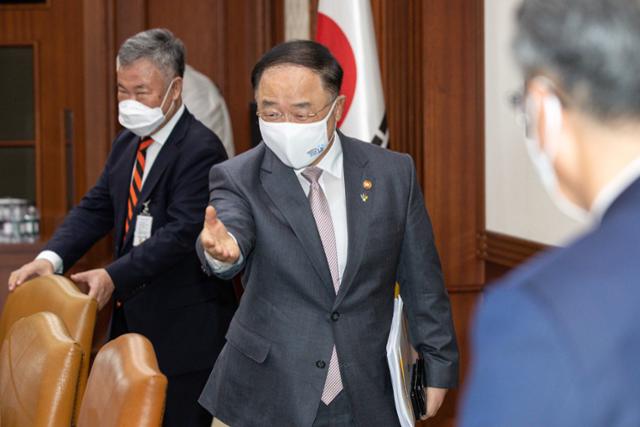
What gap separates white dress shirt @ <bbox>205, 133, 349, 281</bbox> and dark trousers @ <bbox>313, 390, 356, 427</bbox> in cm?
29

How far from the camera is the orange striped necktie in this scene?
3442 mm

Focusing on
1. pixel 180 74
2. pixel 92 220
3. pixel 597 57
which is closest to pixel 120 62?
pixel 180 74

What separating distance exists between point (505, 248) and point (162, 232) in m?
1.18

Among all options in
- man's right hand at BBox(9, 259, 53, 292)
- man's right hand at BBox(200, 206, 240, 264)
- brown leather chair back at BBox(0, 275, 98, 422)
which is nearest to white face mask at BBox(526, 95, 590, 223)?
man's right hand at BBox(200, 206, 240, 264)

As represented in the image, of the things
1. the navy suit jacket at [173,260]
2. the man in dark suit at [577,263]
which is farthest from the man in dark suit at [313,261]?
the man in dark suit at [577,263]

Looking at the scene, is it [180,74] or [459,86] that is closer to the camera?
[180,74]

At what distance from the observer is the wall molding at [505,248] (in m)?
3.44

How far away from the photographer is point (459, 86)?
398 centimetres

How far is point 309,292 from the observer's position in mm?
2416

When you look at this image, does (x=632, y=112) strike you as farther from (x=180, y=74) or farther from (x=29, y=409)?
(x=180, y=74)

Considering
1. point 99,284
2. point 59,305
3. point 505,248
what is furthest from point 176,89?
point 505,248

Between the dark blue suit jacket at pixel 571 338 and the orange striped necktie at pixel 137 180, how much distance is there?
2598 mm

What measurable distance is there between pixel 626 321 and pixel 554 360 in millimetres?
68

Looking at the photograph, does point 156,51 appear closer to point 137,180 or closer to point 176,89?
point 176,89
